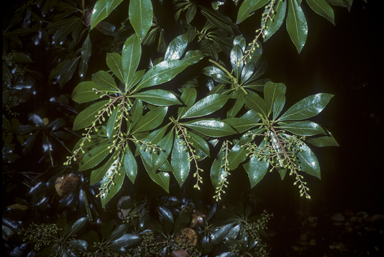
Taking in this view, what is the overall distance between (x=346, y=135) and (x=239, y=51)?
388 centimetres

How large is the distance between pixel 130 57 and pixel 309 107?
65 cm

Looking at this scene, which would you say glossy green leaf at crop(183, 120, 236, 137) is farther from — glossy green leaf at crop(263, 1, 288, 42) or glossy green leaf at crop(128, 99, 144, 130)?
glossy green leaf at crop(263, 1, 288, 42)

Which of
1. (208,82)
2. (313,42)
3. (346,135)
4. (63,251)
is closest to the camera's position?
(208,82)

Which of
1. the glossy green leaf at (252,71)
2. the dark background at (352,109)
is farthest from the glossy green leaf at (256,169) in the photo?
the dark background at (352,109)

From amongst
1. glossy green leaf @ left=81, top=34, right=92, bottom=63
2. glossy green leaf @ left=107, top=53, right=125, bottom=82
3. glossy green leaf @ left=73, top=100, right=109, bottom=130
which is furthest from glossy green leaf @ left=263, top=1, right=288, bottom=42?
glossy green leaf @ left=81, top=34, right=92, bottom=63

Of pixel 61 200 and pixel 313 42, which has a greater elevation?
pixel 313 42

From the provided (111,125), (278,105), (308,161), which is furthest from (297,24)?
(111,125)

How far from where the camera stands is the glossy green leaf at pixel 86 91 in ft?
2.62

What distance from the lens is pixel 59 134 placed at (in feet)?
5.71

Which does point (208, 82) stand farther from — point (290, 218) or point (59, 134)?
point (290, 218)

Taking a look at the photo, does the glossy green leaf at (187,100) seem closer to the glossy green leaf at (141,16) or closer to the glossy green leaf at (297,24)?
the glossy green leaf at (141,16)

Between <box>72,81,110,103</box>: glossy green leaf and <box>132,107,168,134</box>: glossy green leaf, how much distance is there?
170mm

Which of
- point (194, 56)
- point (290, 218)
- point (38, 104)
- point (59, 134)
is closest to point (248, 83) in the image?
point (194, 56)

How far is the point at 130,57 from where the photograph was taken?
77 cm
